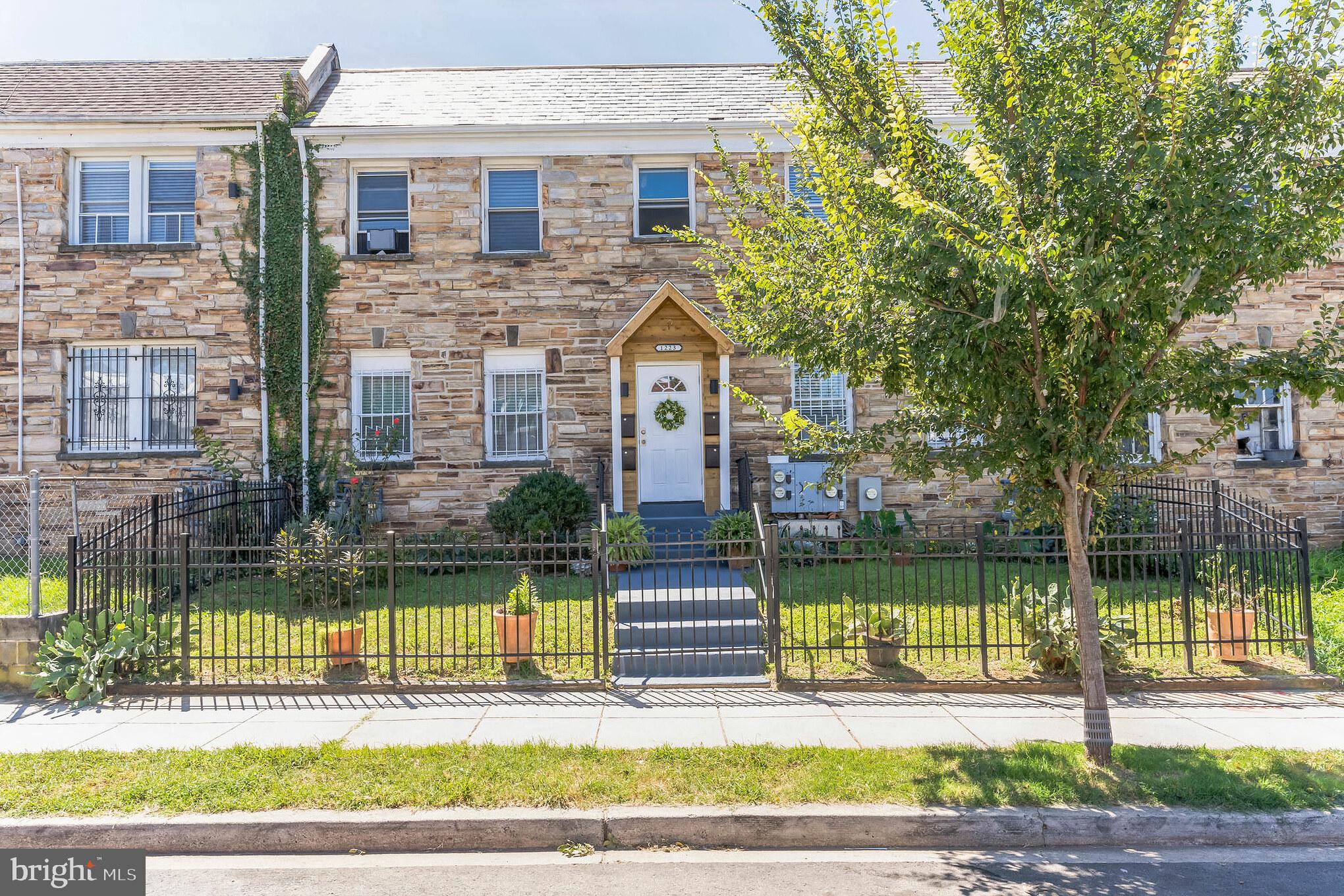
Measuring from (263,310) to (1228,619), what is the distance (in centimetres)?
1352

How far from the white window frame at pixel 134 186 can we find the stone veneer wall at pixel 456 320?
25 centimetres

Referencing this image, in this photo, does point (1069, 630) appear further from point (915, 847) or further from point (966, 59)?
point (966, 59)

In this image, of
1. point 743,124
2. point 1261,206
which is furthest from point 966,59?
point 743,124

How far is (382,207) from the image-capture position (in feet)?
44.3

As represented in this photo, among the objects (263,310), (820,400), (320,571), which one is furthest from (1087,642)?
(263,310)

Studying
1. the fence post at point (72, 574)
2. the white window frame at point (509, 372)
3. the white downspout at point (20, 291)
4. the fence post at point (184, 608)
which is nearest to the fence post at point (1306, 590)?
the white window frame at point (509, 372)

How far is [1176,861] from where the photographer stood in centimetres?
448

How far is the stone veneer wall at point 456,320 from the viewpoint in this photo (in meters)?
13.1

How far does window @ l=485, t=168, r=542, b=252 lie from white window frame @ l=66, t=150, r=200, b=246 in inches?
189

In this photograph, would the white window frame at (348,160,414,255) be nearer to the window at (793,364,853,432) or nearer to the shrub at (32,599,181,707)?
the window at (793,364,853,432)

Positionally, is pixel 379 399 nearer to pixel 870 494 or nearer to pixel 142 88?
pixel 142 88

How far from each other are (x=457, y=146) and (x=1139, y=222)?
11.1 metres

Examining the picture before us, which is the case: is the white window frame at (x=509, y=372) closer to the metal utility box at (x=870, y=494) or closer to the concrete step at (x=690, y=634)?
the metal utility box at (x=870, y=494)

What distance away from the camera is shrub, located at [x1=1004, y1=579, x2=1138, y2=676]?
7.30 meters
